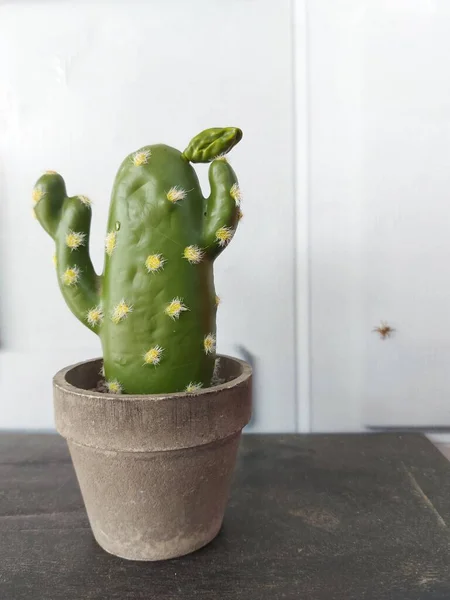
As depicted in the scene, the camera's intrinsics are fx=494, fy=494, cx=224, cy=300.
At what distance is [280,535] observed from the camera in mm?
517

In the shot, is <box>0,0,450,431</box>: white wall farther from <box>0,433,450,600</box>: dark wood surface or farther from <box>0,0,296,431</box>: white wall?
<box>0,433,450,600</box>: dark wood surface

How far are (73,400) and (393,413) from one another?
1.78 ft

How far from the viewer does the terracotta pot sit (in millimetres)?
441

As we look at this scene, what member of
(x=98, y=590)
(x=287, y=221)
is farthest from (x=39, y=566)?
(x=287, y=221)

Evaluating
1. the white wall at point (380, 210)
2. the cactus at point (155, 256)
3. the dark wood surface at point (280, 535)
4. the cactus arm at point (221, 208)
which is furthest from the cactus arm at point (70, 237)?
the white wall at point (380, 210)

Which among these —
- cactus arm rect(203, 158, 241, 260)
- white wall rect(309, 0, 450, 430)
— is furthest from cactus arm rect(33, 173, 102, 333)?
white wall rect(309, 0, 450, 430)

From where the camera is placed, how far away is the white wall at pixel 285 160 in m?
0.75

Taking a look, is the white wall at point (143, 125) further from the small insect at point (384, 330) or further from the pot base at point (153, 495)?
the pot base at point (153, 495)

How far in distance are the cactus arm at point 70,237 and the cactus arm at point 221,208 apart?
121 millimetres

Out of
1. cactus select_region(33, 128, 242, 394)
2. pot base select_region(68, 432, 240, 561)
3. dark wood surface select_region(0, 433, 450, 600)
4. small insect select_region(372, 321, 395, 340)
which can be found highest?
cactus select_region(33, 128, 242, 394)

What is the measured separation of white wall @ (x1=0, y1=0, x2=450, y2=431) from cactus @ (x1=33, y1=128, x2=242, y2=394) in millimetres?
301

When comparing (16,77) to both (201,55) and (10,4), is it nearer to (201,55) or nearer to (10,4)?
(10,4)

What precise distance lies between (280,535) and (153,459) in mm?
173

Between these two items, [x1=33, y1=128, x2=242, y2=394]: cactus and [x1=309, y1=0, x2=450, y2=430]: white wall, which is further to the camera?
[x1=309, y1=0, x2=450, y2=430]: white wall
